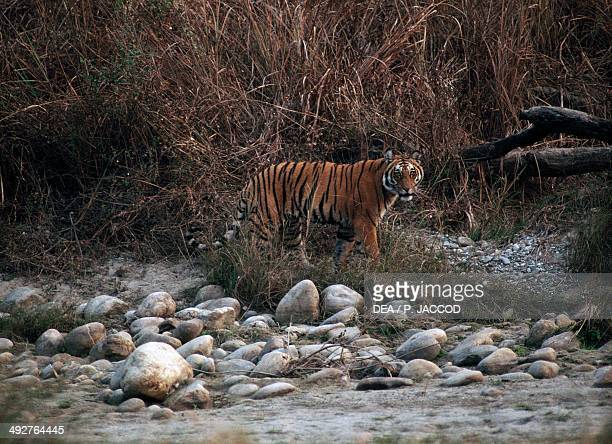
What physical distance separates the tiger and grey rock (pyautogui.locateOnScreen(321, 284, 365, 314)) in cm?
89

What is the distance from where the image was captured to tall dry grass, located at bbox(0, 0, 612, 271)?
896cm

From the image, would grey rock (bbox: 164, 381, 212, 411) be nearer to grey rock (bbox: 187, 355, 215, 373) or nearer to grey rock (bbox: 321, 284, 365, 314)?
grey rock (bbox: 187, 355, 215, 373)

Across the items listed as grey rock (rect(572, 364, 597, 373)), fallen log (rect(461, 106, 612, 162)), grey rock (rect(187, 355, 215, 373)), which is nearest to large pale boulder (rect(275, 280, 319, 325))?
grey rock (rect(187, 355, 215, 373))

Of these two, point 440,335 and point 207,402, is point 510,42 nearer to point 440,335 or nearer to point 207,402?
point 440,335

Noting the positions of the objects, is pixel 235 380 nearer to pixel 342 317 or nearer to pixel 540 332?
pixel 342 317

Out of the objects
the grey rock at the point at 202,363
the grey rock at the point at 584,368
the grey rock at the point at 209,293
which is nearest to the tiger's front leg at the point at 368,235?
the grey rock at the point at 209,293

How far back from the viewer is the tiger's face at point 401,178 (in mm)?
8391

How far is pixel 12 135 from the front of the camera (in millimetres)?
9453

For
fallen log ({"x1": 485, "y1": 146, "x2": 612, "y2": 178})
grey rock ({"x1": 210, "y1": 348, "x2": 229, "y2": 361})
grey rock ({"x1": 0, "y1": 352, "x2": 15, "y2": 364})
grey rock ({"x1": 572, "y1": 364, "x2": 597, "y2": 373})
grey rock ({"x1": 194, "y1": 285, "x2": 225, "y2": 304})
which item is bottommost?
grey rock ({"x1": 0, "y1": 352, "x2": 15, "y2": 364})

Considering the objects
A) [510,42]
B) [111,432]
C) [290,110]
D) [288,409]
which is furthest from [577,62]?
[111,432]

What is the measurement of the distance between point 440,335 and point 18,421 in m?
2.92

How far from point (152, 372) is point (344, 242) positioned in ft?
11.0

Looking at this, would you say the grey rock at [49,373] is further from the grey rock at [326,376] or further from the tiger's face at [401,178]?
the tiger's face at [401,178]

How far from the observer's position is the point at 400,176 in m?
8.41
